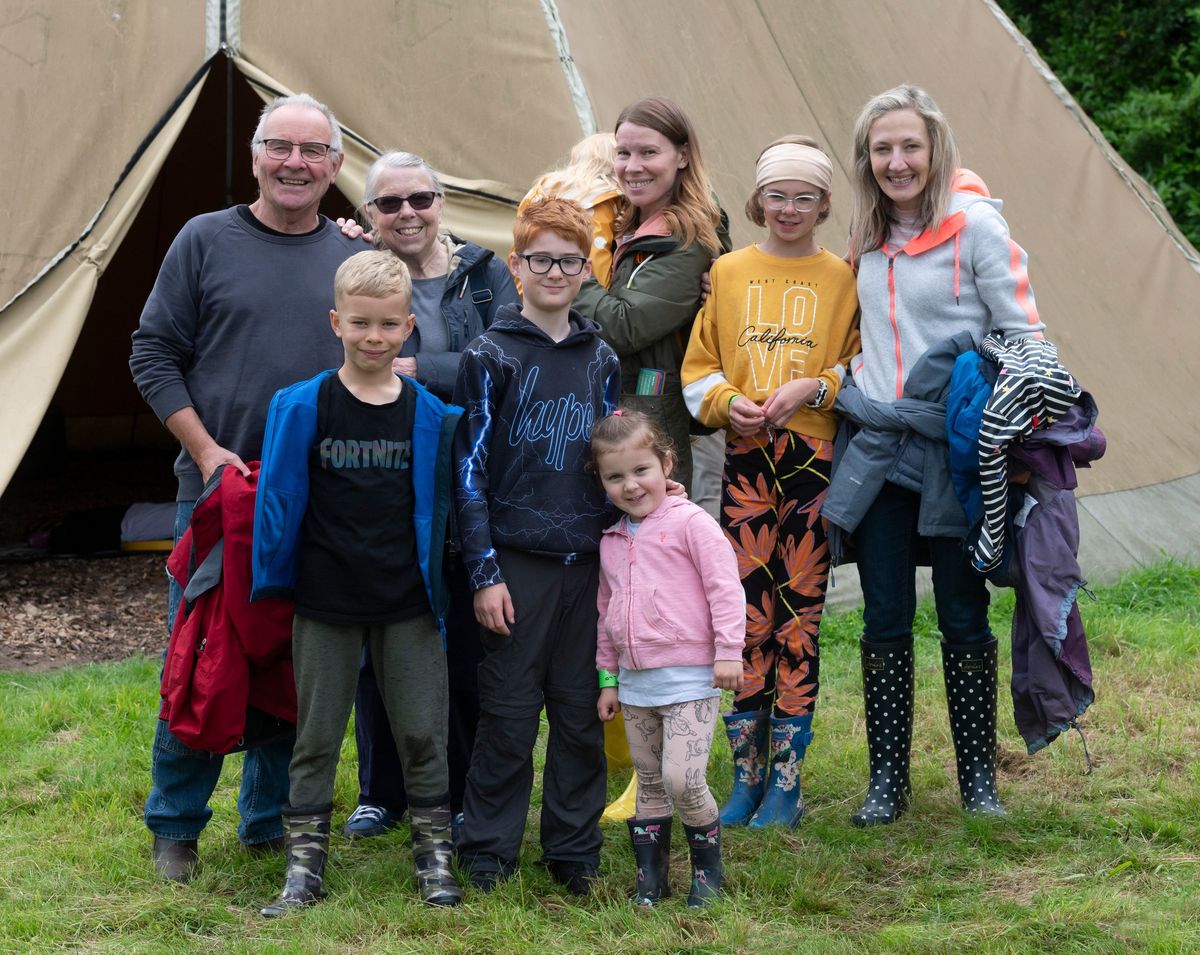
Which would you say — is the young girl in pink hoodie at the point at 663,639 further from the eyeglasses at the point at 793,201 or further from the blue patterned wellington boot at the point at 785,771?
the eyeglasses at the point at 793,201

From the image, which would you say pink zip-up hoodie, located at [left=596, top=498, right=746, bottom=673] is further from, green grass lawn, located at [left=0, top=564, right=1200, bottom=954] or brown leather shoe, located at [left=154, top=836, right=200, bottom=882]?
brown leather shoe, located at [left=154, top=836, right=200, bottom=882]

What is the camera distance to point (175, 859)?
332 centimetres

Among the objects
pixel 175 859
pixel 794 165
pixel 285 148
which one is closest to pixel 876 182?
pixel 794 165

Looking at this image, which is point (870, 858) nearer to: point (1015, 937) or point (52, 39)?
point (1015, 937)

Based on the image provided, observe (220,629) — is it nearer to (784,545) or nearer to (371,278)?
(371,278)

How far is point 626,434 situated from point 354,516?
0.60m

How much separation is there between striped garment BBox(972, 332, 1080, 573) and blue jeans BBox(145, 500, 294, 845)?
172cm

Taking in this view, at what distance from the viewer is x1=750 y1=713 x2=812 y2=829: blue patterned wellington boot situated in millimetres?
3559

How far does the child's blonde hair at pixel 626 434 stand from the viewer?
3113 mm

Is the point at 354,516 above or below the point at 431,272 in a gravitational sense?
below

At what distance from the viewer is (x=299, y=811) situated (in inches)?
122

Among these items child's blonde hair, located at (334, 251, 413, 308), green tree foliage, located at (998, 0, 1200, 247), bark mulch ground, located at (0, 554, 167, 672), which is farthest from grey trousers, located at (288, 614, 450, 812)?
green tree foliage, located at (998, 0, 1200, 247)

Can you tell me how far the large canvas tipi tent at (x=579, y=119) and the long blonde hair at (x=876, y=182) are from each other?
2.06 m

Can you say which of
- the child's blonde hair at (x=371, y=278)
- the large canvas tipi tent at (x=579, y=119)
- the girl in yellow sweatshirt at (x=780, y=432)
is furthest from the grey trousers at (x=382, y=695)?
the large canvas tipi tent at (x=579, y=119)
